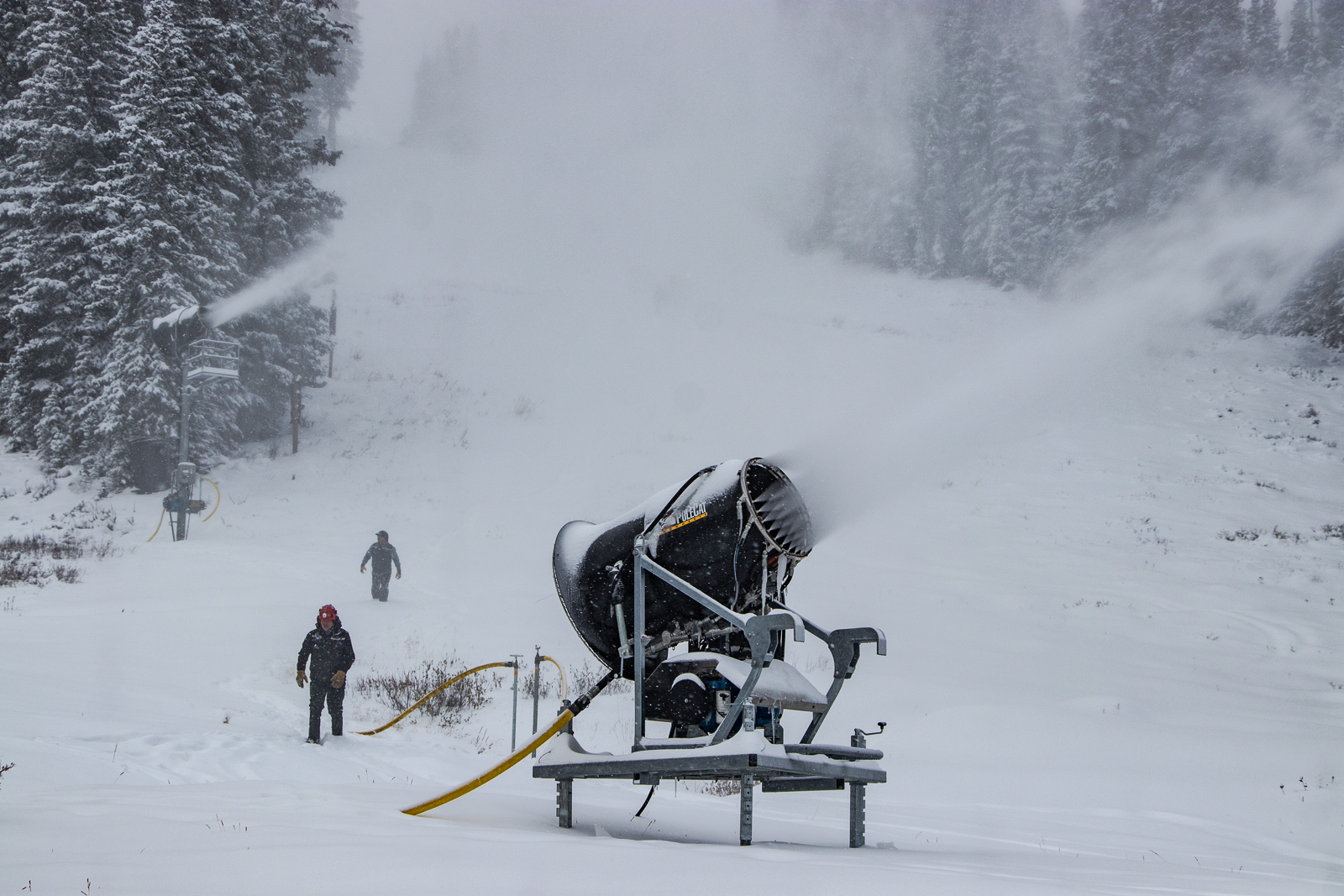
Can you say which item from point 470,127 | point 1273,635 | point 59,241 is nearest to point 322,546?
point 59,241

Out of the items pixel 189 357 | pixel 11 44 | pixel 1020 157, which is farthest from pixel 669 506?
pixel 1020 157

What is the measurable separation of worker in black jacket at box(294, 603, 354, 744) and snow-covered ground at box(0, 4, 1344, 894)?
37 centimetres

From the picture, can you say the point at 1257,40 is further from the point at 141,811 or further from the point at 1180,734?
the point at 141,811

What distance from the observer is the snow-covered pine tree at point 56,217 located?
86.7ft

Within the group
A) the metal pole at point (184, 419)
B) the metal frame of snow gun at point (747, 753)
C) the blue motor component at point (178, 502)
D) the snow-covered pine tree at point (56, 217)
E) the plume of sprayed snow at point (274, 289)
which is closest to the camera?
the metal frame of snow gun at point (747, 753)

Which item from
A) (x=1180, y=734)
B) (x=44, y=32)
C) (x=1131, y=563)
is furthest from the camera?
(x=44, y=32)

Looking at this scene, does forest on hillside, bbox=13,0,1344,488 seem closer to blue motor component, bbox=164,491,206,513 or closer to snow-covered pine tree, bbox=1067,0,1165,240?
snow-covered pine tree, bbox=1067,0,1165,240

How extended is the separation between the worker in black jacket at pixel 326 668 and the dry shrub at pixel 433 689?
1.49 metres

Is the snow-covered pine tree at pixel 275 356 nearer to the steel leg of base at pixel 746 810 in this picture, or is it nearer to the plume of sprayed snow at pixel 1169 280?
the plume of sprayed snow at pixel 1169 280

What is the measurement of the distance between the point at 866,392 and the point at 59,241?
2763cm

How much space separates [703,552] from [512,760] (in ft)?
5.88

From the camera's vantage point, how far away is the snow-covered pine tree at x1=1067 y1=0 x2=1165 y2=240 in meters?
52.7

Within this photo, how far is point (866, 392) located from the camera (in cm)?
3444

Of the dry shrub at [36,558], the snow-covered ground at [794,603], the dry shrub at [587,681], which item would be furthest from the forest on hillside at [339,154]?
the dry shrub at [587,681]
